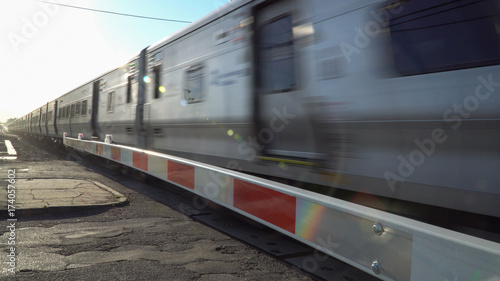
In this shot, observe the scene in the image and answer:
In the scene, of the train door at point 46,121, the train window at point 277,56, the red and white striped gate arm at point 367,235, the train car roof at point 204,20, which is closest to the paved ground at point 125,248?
the red and white striped gate arm at point 367,235

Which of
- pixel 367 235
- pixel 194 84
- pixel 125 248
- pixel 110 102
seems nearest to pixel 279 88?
pixel 194 84

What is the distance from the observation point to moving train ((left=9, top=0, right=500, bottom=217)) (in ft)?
8.18

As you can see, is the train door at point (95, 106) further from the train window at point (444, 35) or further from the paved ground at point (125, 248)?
the train window at point (444, 35)

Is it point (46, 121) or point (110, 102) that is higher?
point (110, 102)

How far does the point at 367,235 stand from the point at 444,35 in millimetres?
1788

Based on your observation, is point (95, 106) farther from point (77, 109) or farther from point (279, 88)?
point (279, 88)

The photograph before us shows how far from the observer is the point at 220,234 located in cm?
383

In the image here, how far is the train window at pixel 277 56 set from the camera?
13.8ft

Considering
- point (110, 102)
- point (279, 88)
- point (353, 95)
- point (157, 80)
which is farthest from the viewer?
point (110, 102)

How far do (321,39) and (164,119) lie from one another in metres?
3.96

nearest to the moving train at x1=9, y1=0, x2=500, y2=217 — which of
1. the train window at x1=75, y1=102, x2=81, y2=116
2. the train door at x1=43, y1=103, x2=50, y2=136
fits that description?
the train window at x1=75, y1=102, x2=81, y2=116

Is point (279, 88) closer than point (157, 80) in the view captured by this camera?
Yes

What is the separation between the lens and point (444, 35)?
2.70 m

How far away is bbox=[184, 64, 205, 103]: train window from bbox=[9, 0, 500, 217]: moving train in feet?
0.11
